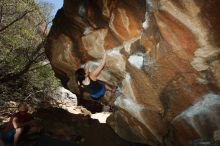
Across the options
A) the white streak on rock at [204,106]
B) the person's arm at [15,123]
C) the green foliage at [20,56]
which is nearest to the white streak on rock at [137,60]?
the white streak on rock at [204,106]

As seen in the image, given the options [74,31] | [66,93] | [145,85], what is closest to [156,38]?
[145,85]

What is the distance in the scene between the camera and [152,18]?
7.09m

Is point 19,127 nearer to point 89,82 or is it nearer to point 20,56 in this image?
point 89,82

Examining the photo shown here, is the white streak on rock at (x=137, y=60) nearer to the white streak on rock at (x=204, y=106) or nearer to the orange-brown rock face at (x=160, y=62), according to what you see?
the orange-brown rock face at (x=160, y=62)

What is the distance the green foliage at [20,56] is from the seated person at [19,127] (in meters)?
6.32

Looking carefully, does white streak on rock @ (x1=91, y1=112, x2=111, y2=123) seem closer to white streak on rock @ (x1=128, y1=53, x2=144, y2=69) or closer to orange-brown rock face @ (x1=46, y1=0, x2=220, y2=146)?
orange-brown rock face @ (x1=46, y1=0, x2=220, y2=146)

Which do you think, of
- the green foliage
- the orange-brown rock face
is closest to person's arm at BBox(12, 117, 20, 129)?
the orange-brown rock face

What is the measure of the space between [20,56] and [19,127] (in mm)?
7459

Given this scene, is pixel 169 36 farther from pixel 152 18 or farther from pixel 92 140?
pixel 92 140

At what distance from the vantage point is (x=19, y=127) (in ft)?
29.0

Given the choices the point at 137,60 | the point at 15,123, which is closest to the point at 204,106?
the point at 137,60

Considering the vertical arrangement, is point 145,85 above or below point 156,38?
below

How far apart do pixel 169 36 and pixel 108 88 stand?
4413 mm

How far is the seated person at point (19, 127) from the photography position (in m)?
8.72
